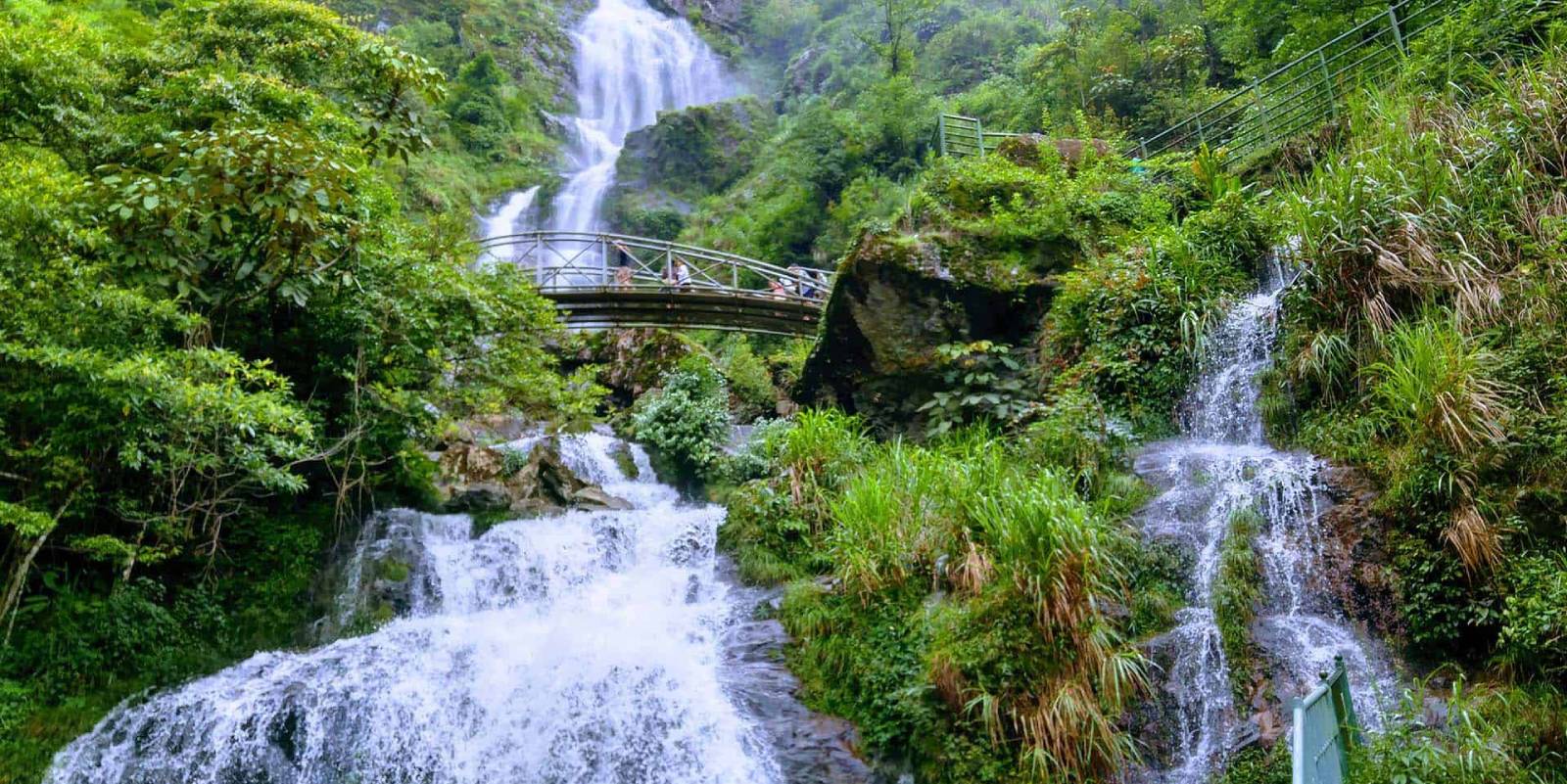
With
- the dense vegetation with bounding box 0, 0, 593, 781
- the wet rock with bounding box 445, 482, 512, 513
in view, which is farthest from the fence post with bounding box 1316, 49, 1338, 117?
the wet rock with bounding box 445, 482, 512, 513

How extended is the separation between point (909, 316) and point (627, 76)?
35867 millimetres

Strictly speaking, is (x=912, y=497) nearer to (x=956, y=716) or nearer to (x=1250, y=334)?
(x=956, y=716)

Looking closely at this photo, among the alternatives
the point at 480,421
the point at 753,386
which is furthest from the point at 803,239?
the point at 480,421

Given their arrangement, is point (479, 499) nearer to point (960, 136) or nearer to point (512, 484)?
point (512, 484)

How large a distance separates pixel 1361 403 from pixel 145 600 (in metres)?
10.2

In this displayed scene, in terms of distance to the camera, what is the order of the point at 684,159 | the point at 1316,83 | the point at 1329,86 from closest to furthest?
the point at 1329,86 → the point at 1316,83 → the point at 684,159

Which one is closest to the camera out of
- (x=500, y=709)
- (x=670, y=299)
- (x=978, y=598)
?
(x=978, y=598)

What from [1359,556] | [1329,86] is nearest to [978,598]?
[1359,556]

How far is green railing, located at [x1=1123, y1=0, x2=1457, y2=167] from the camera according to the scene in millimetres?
10359

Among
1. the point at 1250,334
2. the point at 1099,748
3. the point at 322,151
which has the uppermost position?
the point at 322,151

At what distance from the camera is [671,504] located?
12.3 metres

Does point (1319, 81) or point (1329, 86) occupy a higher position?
point (1319, 81)

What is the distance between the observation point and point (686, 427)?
13453mm

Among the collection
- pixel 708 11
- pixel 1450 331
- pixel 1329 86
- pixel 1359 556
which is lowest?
pixel 1359 556
